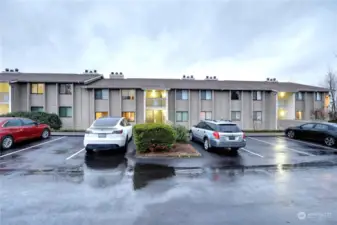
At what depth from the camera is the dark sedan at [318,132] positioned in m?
12.4

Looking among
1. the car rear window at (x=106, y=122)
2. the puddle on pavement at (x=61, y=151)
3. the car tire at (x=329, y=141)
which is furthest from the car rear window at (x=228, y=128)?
the puddle on pavement at (x=61, y=151)

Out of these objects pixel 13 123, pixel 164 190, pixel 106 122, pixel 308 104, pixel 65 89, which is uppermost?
pixel 65 89

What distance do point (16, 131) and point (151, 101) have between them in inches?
573

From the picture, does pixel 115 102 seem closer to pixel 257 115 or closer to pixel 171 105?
pixel 171 105

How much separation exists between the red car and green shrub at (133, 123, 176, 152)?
23.0ft

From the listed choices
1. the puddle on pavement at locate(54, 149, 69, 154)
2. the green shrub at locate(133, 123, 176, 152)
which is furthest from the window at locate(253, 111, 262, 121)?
the puddle on pavement at locate(54, 149, 69, 154)

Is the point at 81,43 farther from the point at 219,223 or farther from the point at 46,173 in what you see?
the point at 219,223

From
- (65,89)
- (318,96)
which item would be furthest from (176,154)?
(318,96)

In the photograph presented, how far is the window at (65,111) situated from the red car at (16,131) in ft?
32.1

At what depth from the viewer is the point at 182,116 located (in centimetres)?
2370

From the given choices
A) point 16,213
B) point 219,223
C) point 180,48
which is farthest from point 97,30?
point 219,223

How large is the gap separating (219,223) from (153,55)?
38012mm

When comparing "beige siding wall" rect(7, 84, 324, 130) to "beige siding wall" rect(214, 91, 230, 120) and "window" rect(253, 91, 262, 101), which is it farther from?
"window" rect(253, 91, 262, 101)

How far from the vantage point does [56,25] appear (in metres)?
21.9
